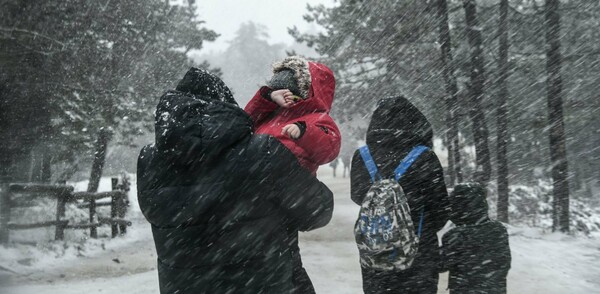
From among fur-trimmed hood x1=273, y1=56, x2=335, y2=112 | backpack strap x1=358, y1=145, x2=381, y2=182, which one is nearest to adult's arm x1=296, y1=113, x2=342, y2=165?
fur-trimmed hood x1=273, y1=56, x2=335, y2=112

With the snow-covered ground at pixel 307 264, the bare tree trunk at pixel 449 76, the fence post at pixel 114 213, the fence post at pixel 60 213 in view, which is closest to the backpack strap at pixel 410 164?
the snow-covered ground at pixel 307 264

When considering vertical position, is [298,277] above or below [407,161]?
below

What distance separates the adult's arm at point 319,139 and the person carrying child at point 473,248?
164cm

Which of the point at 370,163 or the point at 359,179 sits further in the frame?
the point at 359,179

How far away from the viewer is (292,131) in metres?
2.20

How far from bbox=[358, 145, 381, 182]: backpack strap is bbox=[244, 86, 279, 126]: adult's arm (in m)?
1.01

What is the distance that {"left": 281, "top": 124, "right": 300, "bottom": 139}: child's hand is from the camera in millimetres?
2205

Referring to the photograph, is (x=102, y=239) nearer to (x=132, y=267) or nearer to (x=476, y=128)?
(x=132, y=267)

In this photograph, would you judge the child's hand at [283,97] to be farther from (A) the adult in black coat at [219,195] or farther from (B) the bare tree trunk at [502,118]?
(B) the bare tree trunk at [502,118]

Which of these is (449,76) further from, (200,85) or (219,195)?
(219,195)

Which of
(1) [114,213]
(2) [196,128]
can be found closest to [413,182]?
(2) [196,128]

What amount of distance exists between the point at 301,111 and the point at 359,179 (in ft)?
3.76

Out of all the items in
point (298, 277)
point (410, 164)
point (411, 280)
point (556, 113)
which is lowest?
point (411, 280)

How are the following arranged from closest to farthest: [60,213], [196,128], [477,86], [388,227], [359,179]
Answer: [196,128] → [388,227] → [359,179] → [60,213] → [477,86]
